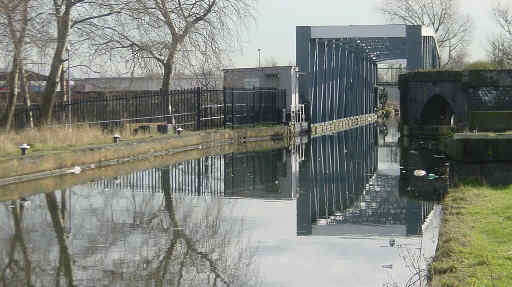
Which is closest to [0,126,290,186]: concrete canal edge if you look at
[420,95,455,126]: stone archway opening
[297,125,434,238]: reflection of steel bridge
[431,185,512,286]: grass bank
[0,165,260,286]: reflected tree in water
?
[0,165,260,286]: reflected tree in water

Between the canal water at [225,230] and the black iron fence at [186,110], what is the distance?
404 inches

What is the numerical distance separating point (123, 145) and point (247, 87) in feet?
61.5

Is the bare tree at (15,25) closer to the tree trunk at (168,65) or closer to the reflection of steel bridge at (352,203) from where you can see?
the reflection of steel bridge at (352,203)

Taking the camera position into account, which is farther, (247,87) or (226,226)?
(247,87)

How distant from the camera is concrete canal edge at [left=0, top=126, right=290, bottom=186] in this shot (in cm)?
1673

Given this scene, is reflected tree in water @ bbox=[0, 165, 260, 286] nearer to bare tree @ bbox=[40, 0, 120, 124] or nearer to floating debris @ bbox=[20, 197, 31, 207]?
floating debris @ bbox=[20, 197, 31, 207]

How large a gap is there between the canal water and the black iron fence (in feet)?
33.7

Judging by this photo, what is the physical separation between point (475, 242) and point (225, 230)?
3686mm

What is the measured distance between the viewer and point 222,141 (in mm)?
30734

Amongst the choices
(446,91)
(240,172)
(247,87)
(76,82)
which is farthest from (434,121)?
(76,82)

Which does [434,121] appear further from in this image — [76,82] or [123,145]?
[76,82]

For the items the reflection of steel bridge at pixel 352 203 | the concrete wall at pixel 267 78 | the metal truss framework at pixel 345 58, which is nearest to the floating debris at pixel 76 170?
the reflection of steel bridge at pixel 352 203

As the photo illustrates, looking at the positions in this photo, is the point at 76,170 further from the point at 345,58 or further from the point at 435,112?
the point at 345,58

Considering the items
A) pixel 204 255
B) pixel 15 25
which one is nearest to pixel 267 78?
pixel 15 25
